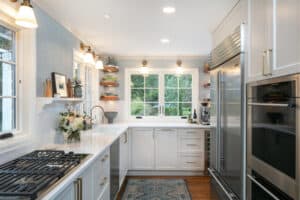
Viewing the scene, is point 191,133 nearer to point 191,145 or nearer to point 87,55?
point 191,145

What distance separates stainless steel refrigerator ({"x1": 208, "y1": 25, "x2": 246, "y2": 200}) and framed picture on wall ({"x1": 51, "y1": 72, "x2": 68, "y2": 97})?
1786mm

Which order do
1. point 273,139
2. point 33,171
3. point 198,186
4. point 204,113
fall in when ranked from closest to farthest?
point 273,139 < point 33,171 < point 198,186 < point 204,113

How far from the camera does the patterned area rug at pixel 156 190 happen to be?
3434mm

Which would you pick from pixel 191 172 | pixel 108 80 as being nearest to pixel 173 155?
pixel 191 172

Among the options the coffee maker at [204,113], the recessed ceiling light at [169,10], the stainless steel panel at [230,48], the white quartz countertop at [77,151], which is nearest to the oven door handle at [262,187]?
the stainless steel panel at [230,48]

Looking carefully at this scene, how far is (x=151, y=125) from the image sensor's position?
4.49 metres

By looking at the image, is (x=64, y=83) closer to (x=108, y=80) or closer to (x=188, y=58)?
(x=108, y=80)

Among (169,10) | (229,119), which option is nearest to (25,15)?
(169,10)

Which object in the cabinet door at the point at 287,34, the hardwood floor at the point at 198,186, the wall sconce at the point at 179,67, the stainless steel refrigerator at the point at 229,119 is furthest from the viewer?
the wall sconce at the point at 179,67

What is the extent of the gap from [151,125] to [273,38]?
323 centimetres

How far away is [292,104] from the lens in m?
1.22

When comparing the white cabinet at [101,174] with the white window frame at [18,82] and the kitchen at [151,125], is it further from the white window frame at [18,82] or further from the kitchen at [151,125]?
the white window frame at [18,82]

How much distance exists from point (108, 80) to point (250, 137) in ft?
11.5

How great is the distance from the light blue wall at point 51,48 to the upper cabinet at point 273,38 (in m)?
1.95
